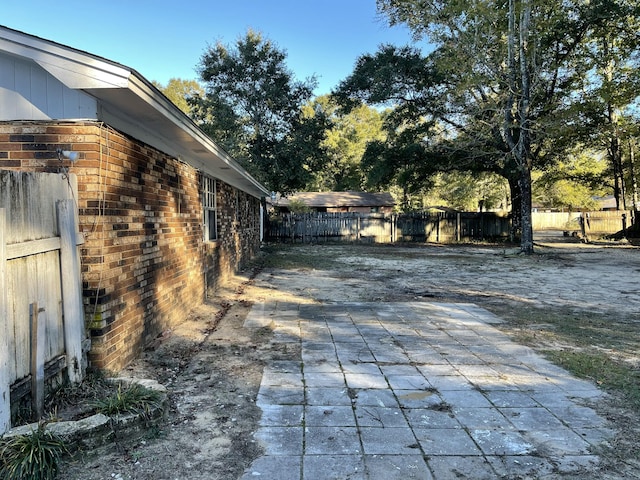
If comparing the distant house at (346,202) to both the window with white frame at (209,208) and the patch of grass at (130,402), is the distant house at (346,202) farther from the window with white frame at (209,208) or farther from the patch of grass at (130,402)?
the patch of grass at (130,402)

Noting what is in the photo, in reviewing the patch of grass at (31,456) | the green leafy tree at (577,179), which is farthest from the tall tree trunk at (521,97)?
the patch of grass at (31,456)

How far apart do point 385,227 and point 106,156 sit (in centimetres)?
2046

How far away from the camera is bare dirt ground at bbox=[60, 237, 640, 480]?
2449mm

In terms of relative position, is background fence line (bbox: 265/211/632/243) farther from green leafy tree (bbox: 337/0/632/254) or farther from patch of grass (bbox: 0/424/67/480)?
patch of grass (bbox: 0/424/67/480)

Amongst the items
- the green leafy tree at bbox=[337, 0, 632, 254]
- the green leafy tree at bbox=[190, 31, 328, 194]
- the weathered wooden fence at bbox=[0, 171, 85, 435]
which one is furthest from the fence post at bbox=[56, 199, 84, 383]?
the green leafy tree at bbox=[190, 31, 328, 194]

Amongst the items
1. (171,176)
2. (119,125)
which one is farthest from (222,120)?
(119,125)

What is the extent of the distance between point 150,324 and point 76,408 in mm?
1732

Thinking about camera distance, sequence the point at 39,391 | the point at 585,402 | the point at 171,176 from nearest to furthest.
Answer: the point at 39,391
the point at 585,402
the point at 171,176

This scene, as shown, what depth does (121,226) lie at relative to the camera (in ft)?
12.4

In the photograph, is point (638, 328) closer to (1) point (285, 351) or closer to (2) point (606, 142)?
(1) point (285, 351)

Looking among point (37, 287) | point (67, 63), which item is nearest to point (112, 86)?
point (67, 63)

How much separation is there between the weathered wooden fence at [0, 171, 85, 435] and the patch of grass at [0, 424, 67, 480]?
0.61 feet

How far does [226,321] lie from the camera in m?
5.85

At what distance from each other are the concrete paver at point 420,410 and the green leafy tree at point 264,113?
18167 mm
